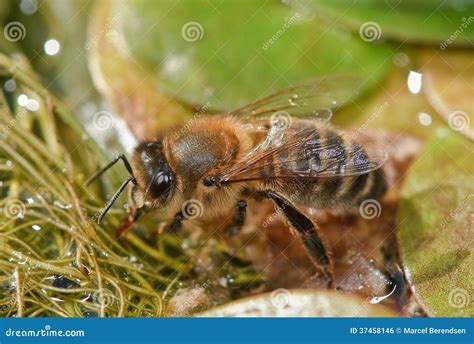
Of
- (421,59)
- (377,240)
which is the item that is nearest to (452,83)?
(421,59)

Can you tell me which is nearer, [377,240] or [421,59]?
[377,240]

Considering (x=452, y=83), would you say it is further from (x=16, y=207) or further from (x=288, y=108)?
(x=16, y=207)

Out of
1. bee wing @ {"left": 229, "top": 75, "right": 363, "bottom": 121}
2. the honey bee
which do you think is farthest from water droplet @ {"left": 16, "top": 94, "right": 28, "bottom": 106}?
bee wing @ {"left": 229, "top": 75, "right": 363, "bottom": 121}

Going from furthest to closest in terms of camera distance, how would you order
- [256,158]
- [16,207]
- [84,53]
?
[84,53] → [16,207] → [256,158]

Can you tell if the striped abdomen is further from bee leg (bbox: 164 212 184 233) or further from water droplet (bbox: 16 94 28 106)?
water droplet (bbox: 16 94 28 106)

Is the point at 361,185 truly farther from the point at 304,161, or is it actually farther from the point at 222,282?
the point at 222,282

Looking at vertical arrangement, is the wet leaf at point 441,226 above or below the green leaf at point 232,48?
below

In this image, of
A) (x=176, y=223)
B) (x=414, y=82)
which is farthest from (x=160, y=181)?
(x=414, y=82)

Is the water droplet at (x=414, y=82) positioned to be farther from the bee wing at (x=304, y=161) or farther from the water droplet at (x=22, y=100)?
the water droplet at (x=22, y=100)

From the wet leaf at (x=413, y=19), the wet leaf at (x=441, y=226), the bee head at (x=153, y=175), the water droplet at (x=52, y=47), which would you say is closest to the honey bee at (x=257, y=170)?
the bee head at (x=153, y=175)
